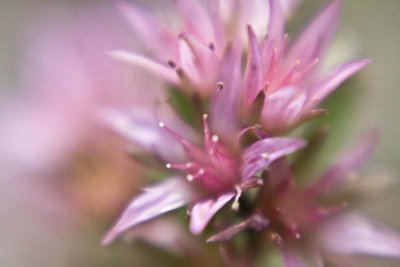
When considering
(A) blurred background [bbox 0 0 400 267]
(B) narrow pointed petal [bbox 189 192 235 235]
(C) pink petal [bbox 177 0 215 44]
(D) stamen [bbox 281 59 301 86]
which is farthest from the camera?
(A) blurred background [bbox 0 0 400 267]

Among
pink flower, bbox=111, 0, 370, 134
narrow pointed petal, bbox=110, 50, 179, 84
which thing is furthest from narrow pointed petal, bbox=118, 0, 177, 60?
narrow pointed petal, bbox=110, 50, 179, 84

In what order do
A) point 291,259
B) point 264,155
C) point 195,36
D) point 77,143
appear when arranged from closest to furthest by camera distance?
1. point 264,155
2. point 291,259
3. point 195,36
4. point 77,143

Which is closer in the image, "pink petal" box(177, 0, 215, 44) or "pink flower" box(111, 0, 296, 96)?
"pink flower" box(111, 0, 296, 96)

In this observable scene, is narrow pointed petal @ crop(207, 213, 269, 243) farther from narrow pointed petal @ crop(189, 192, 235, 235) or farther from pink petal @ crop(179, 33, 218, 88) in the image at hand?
pink petal @ crop(179, 33, 218, 88)

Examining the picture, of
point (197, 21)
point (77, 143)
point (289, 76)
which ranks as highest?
point (77, 143)

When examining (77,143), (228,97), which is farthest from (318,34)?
(77,143)

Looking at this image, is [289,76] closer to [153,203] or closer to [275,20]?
[275,20]

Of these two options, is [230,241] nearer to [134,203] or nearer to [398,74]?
[134,203]
